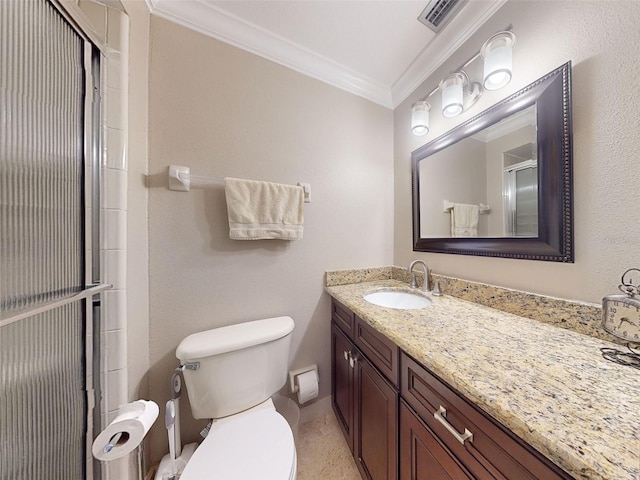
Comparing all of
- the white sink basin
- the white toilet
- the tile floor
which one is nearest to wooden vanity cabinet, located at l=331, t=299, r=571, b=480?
the tile floor

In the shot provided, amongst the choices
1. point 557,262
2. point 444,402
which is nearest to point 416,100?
point 557,262

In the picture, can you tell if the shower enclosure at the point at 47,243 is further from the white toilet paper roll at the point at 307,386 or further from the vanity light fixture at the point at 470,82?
the vanity light fixture at the point at 470,82

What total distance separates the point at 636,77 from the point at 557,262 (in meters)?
0.60

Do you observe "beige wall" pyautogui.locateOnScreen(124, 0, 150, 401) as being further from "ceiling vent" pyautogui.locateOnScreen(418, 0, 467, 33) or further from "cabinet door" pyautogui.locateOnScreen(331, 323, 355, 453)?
"ceiling vent" pyautogui.locateOnScreen(418, 0, 467, 33)

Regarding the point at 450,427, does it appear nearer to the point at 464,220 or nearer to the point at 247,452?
the point at 247,452

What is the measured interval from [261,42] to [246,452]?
6.38 ft

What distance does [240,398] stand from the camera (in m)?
0.94

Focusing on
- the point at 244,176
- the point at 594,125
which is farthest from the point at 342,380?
the point at 594,125

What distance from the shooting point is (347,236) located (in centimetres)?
145

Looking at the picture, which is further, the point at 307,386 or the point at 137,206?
the point at 307,386

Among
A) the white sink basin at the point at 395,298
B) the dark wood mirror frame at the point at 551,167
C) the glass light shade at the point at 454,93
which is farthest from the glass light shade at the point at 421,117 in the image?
the white sink basin at the point at 395,298

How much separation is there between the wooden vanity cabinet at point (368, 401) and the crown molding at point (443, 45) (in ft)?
5.18

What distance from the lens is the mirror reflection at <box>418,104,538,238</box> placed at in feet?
2.84

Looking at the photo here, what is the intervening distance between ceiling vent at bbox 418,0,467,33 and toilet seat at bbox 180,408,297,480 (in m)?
2.04
